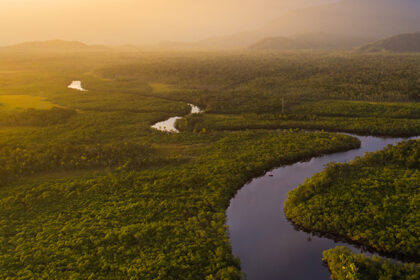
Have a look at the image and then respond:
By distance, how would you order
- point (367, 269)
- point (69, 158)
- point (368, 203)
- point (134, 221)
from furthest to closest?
point (69, 158) → point (368, 203) → point (134, 221) → point (367, 269)

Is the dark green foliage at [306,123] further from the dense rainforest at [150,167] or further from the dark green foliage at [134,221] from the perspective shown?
the dark green foliage at [134,221]

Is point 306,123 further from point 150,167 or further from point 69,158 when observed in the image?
point 69,158

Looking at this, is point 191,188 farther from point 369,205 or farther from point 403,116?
point 403,116

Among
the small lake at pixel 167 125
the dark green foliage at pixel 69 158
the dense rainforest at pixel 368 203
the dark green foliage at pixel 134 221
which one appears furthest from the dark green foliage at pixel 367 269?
the small lake at pixel 167 125

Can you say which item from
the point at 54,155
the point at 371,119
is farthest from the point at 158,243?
the point at 371,119

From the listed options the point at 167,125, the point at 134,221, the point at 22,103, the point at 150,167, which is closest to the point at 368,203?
the point at 134,221

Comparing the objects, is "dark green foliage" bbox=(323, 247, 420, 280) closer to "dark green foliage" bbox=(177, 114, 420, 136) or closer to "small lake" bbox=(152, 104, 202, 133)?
"dark green foliage" bbox=(177, 114, 420, 136)

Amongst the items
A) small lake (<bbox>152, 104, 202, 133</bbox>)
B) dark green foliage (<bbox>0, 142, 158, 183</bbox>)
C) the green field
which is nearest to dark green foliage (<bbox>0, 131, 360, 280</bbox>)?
dark green foliage (<bbox>0, 142, 158, 183</bbox>)
